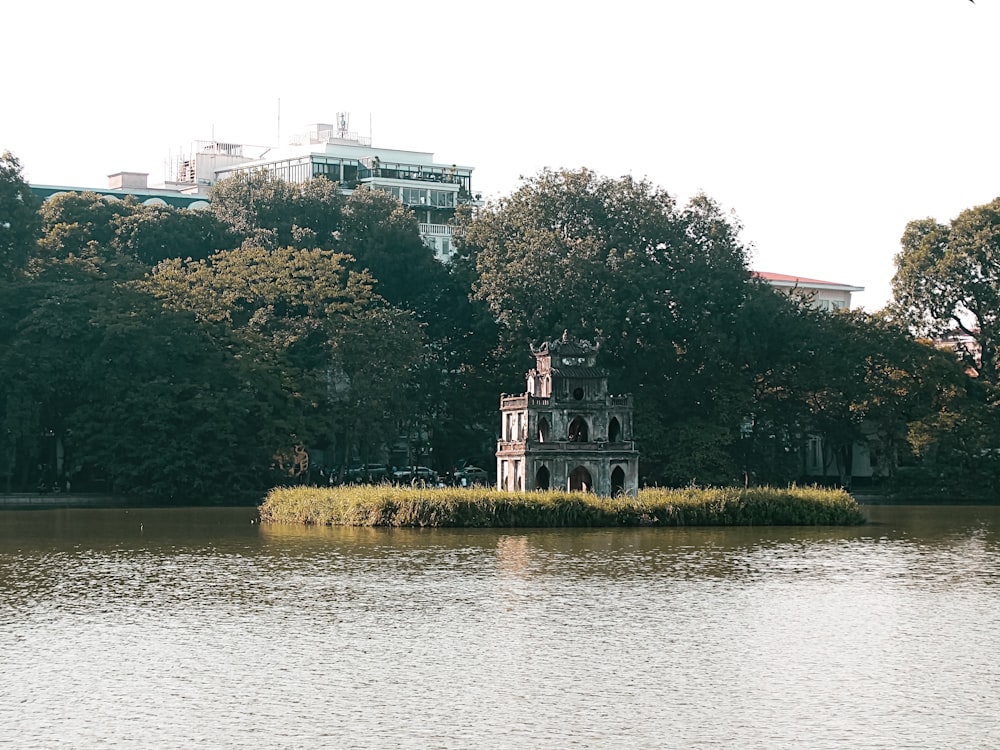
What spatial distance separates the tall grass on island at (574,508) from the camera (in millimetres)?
63375

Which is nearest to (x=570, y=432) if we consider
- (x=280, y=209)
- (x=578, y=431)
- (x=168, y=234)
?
(x=578, y=431)

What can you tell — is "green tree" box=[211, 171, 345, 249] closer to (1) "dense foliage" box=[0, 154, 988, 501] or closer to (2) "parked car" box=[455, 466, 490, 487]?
(1) "dense foliage" box=[0, 154, 988, 501]

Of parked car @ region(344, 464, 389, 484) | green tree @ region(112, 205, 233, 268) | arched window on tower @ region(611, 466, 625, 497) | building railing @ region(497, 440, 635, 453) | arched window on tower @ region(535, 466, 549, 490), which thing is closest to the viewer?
building railing @ region(497, 440, 635, 453)

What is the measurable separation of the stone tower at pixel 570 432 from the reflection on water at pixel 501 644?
40.4ft

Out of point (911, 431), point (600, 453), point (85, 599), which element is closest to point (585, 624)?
point (85, 599)

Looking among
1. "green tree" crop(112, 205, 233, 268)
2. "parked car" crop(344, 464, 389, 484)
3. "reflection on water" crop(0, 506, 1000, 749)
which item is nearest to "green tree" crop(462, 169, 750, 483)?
"parked car" crop(344, 464, 389, 484)

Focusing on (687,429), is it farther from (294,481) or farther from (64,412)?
(64,412)

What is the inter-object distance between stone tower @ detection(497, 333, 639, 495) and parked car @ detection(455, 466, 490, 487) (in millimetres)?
23167

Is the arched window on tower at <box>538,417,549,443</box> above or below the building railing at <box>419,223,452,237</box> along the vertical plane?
below

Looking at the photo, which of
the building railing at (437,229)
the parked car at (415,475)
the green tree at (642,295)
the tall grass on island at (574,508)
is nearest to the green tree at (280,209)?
the green tree at (642,295)

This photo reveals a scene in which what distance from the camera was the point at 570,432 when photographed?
7188 centimetres

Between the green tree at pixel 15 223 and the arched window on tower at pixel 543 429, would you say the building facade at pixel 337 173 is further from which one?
the arched window on tower at pixel 543 429

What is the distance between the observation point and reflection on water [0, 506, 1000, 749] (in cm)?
2720

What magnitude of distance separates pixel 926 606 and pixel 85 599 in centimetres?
1993
